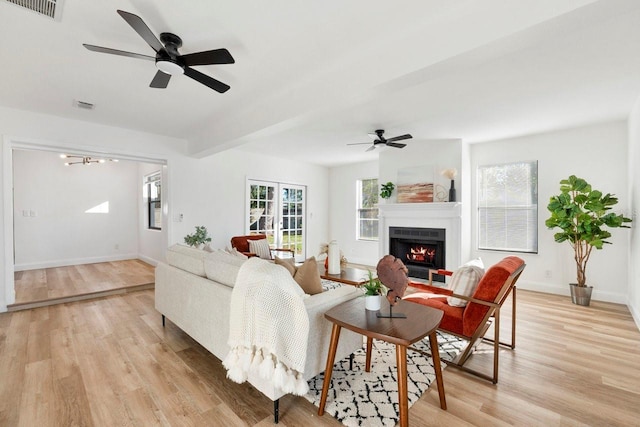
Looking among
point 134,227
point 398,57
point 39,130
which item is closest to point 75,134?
point 39,130

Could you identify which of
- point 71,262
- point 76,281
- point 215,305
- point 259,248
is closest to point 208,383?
point 215,305

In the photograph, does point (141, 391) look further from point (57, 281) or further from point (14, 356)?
point (57, 281)

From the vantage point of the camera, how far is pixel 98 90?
324 centimetres

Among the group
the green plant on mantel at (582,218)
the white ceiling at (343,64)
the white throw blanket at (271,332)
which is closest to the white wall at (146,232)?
the white ceiling at (343,64)

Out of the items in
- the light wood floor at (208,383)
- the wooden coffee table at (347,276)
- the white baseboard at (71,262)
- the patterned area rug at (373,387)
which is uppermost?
the wooden coffee table at (347,276)

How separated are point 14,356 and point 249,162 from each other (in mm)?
4673

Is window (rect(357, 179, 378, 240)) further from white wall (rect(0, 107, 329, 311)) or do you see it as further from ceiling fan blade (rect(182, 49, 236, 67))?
ceiling fan blade (rect(182, 49, 236, 67))

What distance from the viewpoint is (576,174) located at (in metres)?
4.53

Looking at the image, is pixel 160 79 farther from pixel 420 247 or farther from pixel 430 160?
pixel 420 247

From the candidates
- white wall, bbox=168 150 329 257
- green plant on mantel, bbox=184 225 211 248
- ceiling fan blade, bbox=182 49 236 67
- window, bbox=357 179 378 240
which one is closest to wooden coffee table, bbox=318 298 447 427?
ceiling fan blade, bbox=182 49 236 67

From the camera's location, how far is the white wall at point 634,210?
3.33m

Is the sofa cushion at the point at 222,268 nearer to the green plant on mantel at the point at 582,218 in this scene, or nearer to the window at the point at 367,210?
the green plant on mantel at the point at 582,218

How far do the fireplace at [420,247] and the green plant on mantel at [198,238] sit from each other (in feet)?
12.3

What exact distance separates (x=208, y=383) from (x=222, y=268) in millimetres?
877
